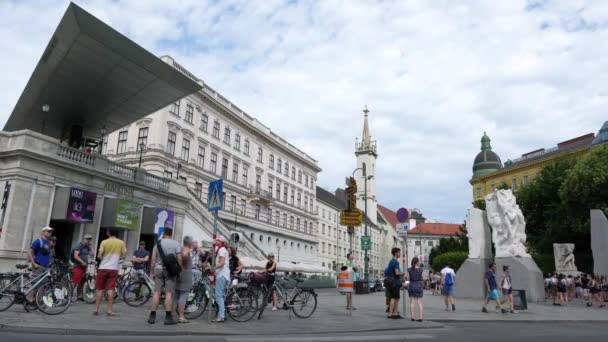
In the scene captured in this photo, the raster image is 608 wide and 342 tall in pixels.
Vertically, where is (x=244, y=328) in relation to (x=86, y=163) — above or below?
below

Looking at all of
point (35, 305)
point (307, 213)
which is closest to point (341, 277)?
point (35, 305)

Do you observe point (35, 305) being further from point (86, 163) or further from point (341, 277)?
point (86, 163)

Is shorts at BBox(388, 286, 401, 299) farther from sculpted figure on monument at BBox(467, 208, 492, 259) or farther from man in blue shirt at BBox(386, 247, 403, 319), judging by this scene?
sculpted figure on monument at BBox(467, 208, 492, 259)

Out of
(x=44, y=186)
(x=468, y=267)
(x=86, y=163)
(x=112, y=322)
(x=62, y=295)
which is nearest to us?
(x=112, y=322)

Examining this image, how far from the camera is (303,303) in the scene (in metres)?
12.3

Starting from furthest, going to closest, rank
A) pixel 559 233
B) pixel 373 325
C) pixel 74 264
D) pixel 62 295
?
pixel 559 233, pixel 74 264, pixel 373 325, pixel 62 295

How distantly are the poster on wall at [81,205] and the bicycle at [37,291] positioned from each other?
11.3m

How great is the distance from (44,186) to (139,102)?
8.26 meters

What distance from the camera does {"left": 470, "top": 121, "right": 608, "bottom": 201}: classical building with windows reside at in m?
72.0

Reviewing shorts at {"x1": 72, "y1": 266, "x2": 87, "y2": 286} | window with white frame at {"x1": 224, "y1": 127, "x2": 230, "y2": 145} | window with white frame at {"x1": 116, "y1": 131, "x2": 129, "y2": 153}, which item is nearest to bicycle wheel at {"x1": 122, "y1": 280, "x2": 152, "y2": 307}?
shorts at {"x1": 72, "y1": 266, "x2": 87, "y2": 286}

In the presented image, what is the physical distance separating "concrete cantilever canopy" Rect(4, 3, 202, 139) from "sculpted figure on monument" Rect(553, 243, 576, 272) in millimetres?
28085

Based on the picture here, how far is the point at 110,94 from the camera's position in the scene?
25766mm

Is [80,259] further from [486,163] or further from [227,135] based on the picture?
[486,163]

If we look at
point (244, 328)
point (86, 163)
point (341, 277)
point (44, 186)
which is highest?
point (86, 163)
